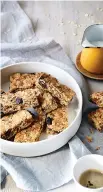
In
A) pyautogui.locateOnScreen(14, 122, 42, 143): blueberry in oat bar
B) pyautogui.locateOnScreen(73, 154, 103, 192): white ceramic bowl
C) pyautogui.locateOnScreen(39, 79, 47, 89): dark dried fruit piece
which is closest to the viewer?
pyautogui.locateOnScreen(73, 154, 103, 192): white ceramic bowl

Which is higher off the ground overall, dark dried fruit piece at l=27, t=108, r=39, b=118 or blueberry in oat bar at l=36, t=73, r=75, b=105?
blueberry in oat bar at l=36, t=73, r=75, b=105

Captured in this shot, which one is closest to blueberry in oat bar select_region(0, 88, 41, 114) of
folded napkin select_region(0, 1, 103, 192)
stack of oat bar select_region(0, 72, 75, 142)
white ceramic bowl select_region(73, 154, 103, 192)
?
stack of oat bar select_region(0, 72, 75, 142)

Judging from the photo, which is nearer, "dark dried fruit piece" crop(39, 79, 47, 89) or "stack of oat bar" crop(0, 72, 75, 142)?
"stack of oat bar" crop(0, 72, 75, 142)

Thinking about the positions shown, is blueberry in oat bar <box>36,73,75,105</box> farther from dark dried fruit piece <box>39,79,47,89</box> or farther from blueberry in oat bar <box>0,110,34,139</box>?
blueberry in oat bar <box>0,110,34,139</box>

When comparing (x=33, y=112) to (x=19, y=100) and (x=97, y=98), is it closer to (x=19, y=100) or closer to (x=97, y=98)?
(x=19, y=100)

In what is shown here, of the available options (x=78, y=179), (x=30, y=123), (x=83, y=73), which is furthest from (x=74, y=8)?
(x=78, y=179)

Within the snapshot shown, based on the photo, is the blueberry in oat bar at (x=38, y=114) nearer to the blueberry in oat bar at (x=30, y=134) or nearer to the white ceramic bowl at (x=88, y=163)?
the blueberry in oat bar at (x=30, y=134)

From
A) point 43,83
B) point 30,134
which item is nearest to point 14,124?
point 30,134

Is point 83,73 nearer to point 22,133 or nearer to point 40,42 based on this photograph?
point 40,42
